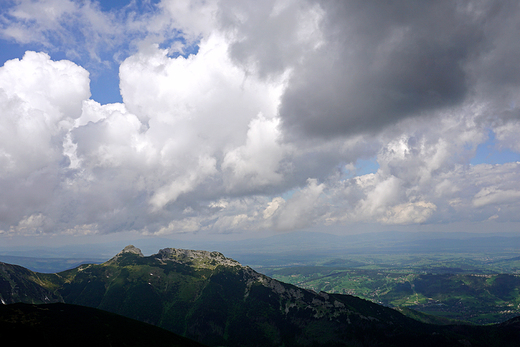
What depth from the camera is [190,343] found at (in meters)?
185

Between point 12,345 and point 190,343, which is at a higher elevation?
point 12,345

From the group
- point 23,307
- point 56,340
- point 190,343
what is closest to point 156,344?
point 190,343

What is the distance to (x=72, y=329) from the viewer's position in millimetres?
159875

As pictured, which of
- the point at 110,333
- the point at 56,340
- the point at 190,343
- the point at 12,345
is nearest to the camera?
the point at 12,345

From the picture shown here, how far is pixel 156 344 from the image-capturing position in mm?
167500

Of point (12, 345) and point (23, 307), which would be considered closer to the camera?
point (12, 345)

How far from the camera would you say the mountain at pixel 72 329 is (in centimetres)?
14225

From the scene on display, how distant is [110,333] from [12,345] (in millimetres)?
47980

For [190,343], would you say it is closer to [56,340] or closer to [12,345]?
[56,340]

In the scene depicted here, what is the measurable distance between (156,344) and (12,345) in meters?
70.2

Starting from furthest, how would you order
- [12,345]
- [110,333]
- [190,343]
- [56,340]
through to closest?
[190,343] → [110,333] → [56,340] → [12,345]

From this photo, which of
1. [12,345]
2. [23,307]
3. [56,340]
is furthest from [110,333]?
[23,307]

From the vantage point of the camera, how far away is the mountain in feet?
467

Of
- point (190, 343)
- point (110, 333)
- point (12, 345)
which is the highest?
point (12, 345)
